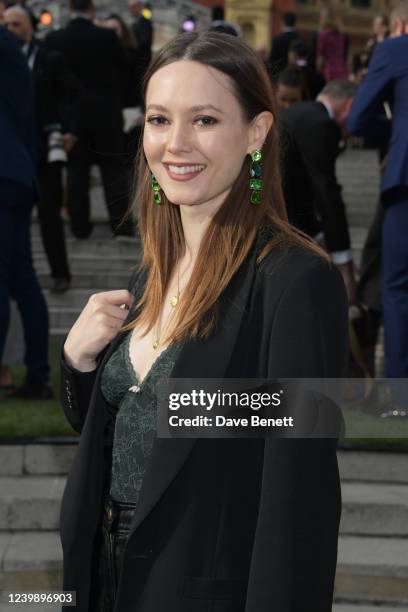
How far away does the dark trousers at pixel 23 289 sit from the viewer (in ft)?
18.5

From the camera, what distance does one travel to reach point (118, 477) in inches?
84.8

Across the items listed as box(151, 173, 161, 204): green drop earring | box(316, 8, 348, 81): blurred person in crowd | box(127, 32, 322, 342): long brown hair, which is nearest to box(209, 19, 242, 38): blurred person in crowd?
box(127, 32, 322, 342): long brown hair

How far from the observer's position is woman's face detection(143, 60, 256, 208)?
2.04 meters

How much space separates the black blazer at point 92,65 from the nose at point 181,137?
21.5ft

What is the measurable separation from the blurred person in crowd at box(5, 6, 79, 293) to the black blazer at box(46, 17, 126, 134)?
59 centimetres

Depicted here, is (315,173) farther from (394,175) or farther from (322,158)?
(394,175)

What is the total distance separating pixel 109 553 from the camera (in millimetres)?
2131

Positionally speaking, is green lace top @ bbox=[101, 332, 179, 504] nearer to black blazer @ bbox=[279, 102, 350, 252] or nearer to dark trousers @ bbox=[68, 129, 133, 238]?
black blazer @ bbox=[279, 102, 350, 252]

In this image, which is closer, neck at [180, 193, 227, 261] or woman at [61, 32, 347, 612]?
woman at [61, 32, 347, 612]

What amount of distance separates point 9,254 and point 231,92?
3.79 meters

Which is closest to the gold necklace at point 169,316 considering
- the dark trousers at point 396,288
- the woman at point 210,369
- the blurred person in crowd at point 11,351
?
the woman at point 210,369

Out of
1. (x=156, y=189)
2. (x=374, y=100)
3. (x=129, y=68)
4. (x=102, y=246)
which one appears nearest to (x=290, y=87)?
(x=374, y=100)

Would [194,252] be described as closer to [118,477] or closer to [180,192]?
[180,192]

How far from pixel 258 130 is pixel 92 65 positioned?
274 inches
